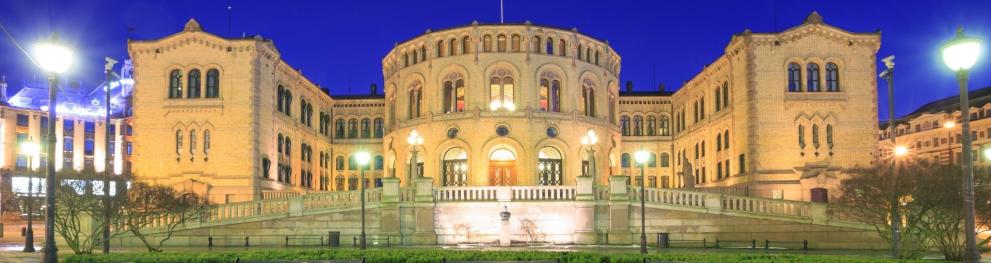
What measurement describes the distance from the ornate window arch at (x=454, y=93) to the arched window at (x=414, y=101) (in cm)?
214

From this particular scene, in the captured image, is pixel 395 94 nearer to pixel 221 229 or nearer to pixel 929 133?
pixel 221 229

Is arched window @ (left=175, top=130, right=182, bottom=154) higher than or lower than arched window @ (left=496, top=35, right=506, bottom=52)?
lower

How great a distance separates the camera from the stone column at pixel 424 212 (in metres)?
40.3

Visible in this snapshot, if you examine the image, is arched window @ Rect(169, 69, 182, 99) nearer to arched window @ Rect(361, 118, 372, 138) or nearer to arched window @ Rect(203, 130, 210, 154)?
arched window @ Rect(203, 130, 210, 154)

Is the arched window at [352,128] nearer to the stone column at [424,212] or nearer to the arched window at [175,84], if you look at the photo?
the arched window at [175,84]

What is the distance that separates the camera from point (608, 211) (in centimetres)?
4059

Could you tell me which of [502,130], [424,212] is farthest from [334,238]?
[502,130]

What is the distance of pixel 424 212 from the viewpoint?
40.6 m

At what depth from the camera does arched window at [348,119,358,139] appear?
74.2 m

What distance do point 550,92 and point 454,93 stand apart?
19.8 ft

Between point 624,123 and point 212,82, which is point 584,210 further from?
point 624,123

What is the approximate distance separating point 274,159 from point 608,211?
23349mm

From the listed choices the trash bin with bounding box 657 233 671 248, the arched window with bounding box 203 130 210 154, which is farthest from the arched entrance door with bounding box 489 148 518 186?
the trash bin with bounding box 657 233 671 248

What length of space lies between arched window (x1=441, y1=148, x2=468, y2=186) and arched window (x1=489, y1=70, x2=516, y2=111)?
12.1 ft
